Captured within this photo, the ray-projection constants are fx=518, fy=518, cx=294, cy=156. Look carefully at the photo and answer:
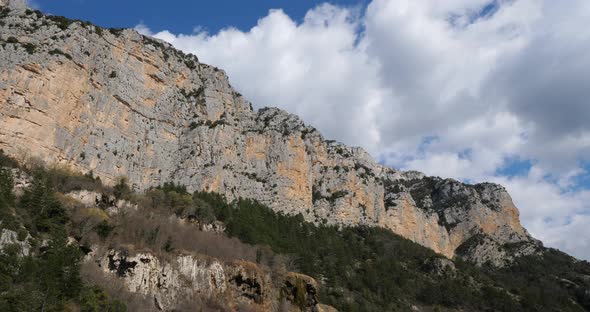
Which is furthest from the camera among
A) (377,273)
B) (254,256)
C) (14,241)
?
(377,273)

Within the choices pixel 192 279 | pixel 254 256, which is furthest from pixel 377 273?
pixel 192 279

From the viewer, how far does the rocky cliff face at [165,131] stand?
68.3m

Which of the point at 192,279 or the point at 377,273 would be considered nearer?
the point at 192,279

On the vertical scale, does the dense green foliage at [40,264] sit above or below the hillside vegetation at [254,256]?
below

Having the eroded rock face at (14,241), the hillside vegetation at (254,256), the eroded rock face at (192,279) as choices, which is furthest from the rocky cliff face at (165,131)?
the eroded rock face at (192,279)

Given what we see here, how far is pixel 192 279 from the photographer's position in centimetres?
5422

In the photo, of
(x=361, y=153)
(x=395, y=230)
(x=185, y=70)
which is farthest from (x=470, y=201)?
(x=185, y=70)

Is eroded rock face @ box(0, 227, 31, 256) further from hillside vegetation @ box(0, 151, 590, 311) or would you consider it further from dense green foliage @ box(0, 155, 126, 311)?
hillside vegetation @ box(0, 151, 590, 311)

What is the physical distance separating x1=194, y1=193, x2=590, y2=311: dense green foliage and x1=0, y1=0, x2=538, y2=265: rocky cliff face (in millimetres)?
6367

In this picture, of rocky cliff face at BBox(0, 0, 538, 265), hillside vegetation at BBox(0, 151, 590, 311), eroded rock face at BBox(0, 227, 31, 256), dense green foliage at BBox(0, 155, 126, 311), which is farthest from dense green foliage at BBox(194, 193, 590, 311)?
eroded rock face at BBox(0, 227, 31, 256)

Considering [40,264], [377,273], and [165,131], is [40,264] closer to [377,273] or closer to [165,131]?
[165,131]

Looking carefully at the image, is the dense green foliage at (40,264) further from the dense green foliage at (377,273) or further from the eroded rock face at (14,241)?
the dense green foliage at (377,273)

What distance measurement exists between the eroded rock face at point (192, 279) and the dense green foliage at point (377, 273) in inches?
619

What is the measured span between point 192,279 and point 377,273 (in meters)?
44.4
